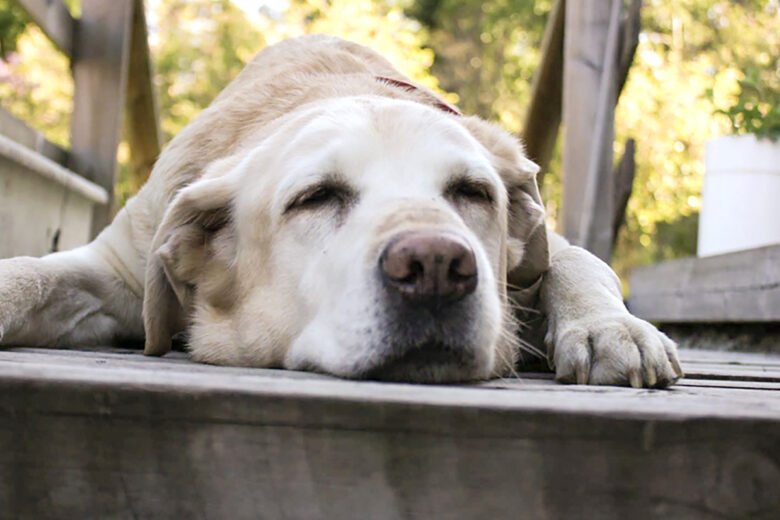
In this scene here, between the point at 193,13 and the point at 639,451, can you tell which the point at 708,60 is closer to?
the point at 193,13

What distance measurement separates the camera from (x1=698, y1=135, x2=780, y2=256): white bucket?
5.08 metres

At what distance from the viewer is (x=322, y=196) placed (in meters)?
2.31

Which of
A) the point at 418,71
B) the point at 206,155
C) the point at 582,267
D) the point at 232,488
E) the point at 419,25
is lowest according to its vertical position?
the point at 232,488

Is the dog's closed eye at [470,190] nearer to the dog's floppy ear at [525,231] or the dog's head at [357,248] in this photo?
the dog's head at [357,248]

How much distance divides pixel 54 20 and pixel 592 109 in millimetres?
2719

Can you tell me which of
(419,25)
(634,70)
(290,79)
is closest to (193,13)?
(634,70)

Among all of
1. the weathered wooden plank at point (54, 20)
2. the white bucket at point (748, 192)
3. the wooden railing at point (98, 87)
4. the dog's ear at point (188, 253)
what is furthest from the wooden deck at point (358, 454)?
the wooden railing at point (98, 87)

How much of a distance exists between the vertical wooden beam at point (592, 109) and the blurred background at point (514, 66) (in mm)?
4845

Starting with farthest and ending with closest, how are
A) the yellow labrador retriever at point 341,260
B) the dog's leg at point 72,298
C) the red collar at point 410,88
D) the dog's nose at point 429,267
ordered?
the red collar at point 410,88
the dog's leg at point 72,298
the yellow labrador retriever at point 341,260
the dog's nose at point 429,267

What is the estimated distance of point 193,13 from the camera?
1379 centimetres

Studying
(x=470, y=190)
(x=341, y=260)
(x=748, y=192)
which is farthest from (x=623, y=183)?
(x=341, y=260)

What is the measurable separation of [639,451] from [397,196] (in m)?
1.10

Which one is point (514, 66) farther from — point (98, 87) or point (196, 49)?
point (98, 87)

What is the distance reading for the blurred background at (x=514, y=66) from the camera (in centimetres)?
1097
